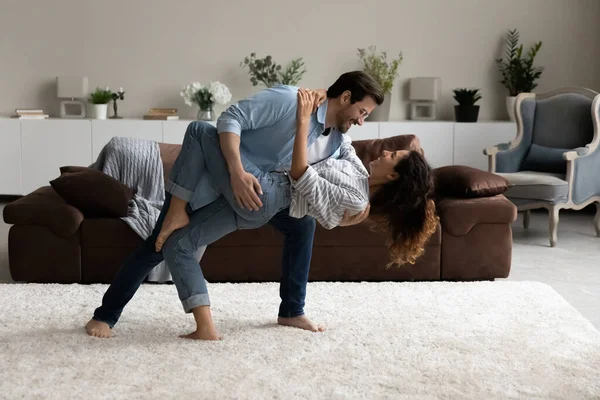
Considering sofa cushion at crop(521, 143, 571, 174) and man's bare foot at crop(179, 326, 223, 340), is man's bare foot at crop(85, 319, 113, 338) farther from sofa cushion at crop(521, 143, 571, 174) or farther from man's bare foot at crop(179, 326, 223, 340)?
sofa cushion at crop(521, 143, 571, 174)

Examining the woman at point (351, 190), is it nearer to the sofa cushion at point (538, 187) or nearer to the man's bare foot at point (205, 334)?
the man's bare foot at point (205, 334)

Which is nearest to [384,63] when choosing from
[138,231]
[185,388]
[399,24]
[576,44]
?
[399,24]

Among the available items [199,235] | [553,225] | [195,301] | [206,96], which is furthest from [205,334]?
[206,96]

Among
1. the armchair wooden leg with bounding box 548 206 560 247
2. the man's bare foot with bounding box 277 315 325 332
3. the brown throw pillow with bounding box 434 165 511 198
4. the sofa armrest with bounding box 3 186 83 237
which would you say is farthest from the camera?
the armchair wooden leg with bounding box 548 206 560 247

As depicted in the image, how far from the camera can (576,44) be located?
24.9ft

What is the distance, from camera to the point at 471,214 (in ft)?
14.6

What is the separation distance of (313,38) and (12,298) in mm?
4405

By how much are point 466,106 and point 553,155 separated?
46.2 inches

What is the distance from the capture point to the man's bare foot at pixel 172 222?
3070 millimetres

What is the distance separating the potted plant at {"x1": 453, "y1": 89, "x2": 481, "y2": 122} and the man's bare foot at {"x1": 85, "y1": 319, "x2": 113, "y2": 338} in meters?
4.71

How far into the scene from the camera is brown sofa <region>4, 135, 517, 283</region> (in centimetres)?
426

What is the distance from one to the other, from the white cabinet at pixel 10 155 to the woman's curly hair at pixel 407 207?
15.7 feet

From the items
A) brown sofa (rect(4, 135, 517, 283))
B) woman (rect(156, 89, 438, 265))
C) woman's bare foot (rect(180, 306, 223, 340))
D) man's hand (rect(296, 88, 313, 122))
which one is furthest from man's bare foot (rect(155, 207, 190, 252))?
brown sofa (rect(4, 135, 517, 283))

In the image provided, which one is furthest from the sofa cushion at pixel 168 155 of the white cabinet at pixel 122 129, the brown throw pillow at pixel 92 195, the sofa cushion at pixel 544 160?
the sofa cushion at pixel 544 160
